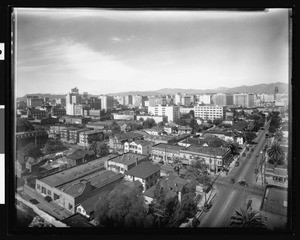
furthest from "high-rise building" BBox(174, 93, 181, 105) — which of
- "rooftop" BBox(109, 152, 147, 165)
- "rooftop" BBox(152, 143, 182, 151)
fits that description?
"rooftop" BBox(109, 152, 147, 165)

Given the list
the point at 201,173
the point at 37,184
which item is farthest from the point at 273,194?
the point at 37,184

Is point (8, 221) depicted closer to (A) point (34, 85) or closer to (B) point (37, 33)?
(A) point (34, 85)

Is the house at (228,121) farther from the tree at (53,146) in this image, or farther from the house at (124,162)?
the tree at (53,146)

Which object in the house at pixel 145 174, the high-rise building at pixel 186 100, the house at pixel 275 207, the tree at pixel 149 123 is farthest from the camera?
the tree at pixel 149 123

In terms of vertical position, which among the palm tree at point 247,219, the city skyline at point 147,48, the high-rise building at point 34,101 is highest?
the city skyline at point 147,48

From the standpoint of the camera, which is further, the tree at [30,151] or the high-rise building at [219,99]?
the high-rise building at [219,99]

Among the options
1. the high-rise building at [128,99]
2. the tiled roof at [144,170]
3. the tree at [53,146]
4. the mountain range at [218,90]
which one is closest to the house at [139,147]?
the tiled roof at [144,170]

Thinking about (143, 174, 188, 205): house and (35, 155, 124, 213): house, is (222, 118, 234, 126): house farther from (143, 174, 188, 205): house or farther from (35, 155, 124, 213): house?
(35, 155, 124, 213): house
